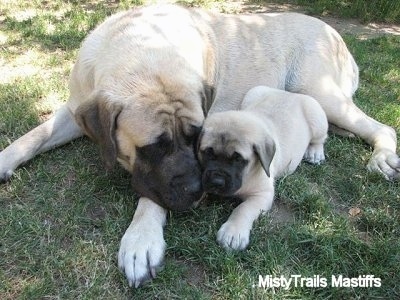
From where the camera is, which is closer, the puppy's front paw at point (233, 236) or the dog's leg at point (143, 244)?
the dog's leg at point (143, 244)

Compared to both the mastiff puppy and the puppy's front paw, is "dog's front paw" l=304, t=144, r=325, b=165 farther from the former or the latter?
the puppy's front paw

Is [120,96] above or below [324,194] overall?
above

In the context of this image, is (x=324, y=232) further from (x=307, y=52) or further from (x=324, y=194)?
(x=307, y=52)

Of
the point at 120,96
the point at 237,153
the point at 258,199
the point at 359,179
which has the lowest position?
the point at 359,179

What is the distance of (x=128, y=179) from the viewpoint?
10.5 ft

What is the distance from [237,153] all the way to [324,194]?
81 cm

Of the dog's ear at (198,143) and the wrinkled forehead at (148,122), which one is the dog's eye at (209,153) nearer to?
the dog's ear at (198,143)

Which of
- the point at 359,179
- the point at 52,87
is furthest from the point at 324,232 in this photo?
the point at 52,87

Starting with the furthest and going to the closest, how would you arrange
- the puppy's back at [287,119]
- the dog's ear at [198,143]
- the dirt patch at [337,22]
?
the dirt patch at [337,22], the puppy's back at [287,119], the dog's ear at [198,143]

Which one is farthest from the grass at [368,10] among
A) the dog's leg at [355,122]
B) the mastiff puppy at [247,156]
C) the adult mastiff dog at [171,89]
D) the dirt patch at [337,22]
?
the mastiff puppy at [247,156]

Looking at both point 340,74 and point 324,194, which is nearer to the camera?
point 324,194

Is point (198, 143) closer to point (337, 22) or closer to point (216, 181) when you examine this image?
point (216, 181)

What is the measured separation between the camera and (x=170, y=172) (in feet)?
8.87

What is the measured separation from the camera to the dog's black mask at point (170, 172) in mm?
2713
